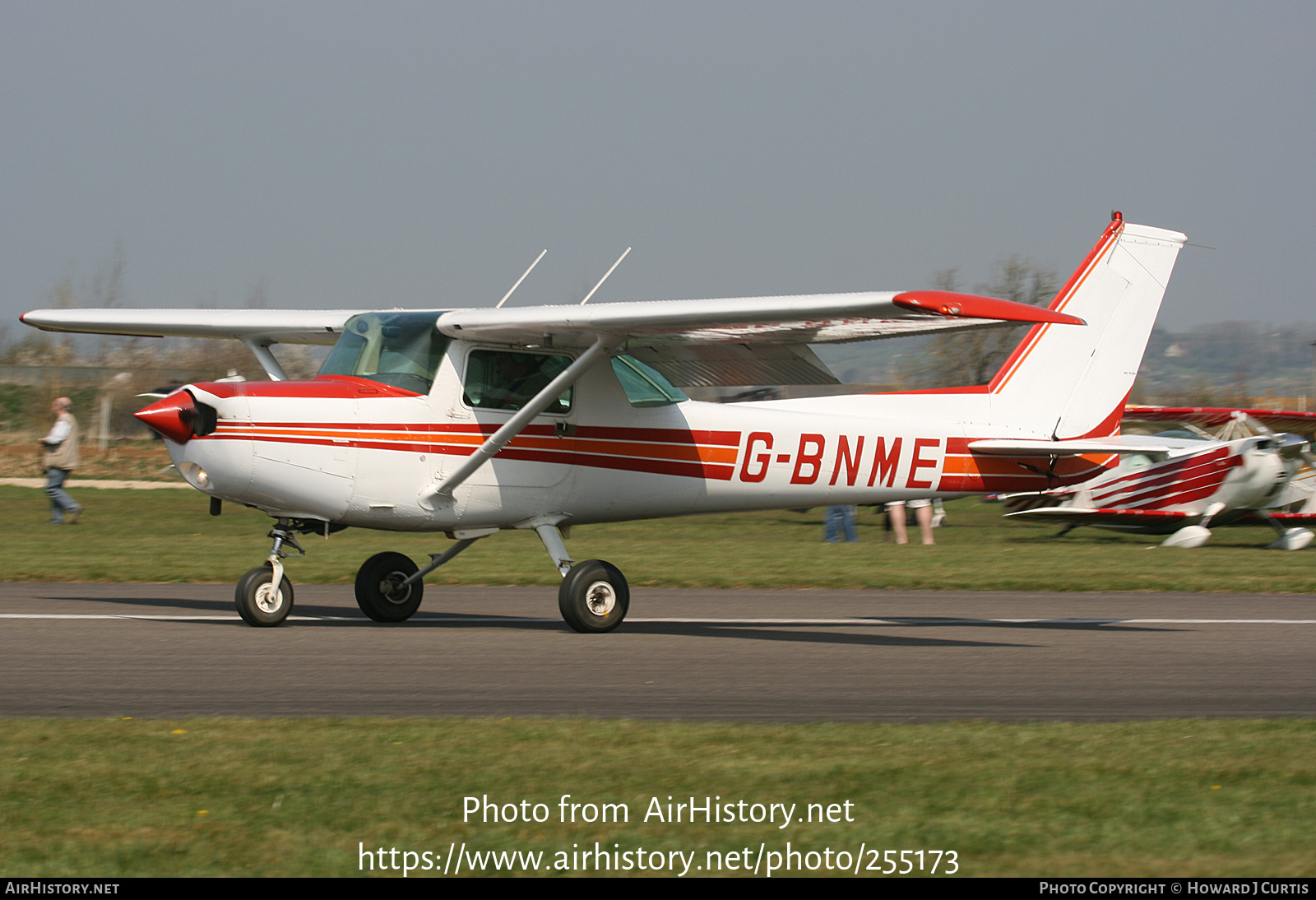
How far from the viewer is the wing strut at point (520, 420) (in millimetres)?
10055

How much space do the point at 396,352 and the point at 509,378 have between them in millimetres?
912

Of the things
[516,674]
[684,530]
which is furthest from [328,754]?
[684,530]

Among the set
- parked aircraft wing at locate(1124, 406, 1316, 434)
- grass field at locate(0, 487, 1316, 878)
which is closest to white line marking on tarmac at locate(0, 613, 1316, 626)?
grass field at locate(0, 487, 1316, 878)

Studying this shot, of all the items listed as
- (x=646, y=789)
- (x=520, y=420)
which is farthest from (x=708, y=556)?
(x=646, y=789)

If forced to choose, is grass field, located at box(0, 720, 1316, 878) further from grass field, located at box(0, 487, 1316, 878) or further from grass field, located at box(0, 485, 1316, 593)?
grass field, located at box(0, 485, 1316, 593)

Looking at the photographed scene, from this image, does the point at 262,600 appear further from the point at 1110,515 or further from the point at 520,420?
the point at 1110,515

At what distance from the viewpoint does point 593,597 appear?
408 inches

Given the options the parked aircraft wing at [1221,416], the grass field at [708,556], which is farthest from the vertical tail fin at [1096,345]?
the parked aircraft wing at [1221,416]

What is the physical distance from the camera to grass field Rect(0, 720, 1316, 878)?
13.3ft

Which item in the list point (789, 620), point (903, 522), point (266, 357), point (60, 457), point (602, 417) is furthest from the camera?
point (60, 457)

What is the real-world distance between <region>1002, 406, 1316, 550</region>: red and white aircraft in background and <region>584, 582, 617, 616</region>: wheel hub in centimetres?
1278

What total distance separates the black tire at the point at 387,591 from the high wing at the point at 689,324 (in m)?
2.10

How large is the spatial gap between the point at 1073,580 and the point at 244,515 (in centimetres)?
1676

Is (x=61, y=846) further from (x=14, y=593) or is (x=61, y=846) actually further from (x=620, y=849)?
(x=14, y=593)
